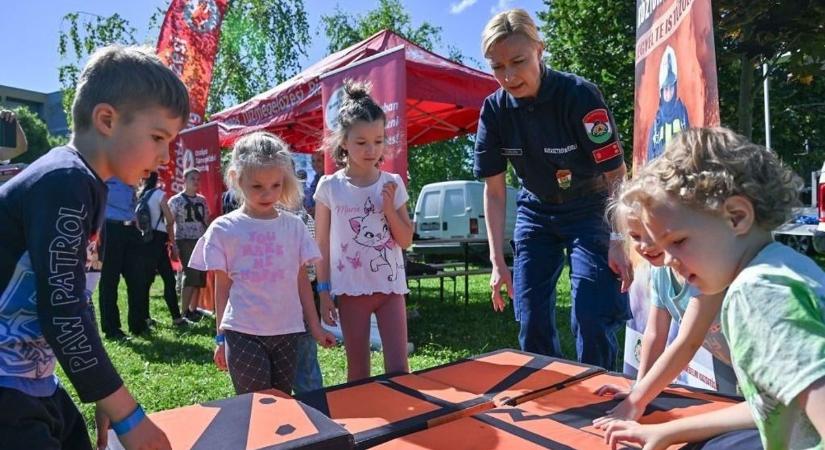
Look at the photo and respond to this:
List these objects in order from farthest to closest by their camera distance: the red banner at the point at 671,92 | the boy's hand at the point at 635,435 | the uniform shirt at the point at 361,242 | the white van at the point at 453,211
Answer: the white van at the point at 453,211, the uniform shirt at the point at 361,242, the red banner at the point at 671,92, the boy's hand at the point at 635,435

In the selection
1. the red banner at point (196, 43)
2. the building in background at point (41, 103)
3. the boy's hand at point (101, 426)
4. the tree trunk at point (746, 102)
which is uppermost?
the building in background at point (41, 103)

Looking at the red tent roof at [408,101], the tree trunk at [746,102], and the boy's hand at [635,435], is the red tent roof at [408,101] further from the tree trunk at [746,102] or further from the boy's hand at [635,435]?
the boy's hand at [635,435]

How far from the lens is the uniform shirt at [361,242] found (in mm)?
2613

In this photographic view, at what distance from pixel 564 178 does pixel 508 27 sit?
663mm

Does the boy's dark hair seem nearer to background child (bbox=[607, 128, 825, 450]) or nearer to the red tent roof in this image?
background child (bbox=[607, 128, 825, 450])

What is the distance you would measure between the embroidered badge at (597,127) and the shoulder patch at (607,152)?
0.03 m

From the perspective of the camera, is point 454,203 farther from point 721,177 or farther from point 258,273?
point 721,177

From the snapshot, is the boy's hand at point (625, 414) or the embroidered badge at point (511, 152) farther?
the embroidered badge at point (511, 152)

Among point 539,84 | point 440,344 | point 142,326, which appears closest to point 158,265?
point 142,326

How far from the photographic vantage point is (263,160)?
2.36 m

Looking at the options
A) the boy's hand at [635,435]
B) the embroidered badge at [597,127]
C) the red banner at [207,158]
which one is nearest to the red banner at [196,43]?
the red banner at [207,158]

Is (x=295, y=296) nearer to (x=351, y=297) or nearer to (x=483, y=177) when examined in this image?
(x=351, y=297)

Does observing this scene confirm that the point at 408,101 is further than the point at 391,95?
Yes

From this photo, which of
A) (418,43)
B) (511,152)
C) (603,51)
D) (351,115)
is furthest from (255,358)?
(418,43)
